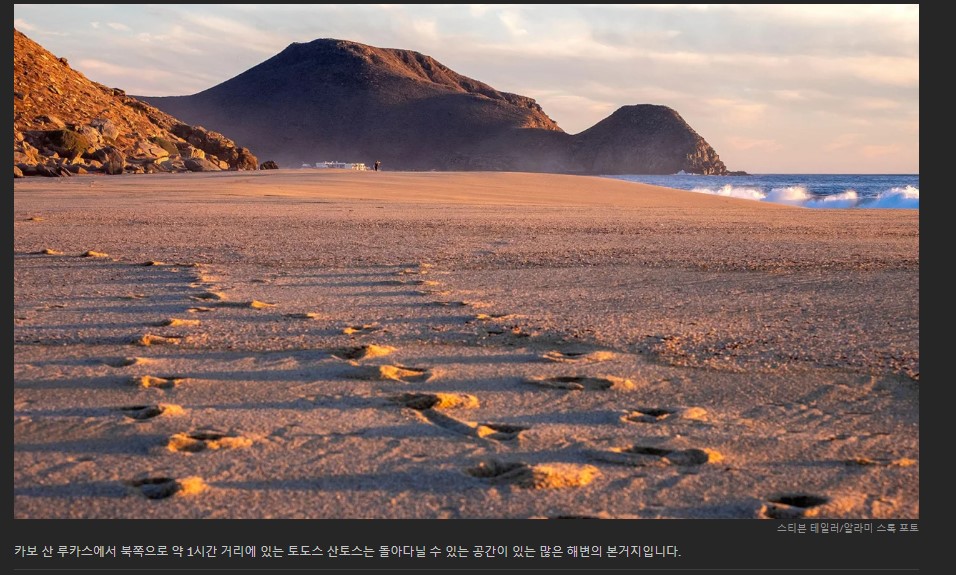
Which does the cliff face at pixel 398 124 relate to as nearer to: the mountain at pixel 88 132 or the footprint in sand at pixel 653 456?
the mountain at pixel 88 132

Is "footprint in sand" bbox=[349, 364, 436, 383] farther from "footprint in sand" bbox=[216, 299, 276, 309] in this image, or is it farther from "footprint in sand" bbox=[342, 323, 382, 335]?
"footprint in sand" bbox=[216, 299, 276, 309]

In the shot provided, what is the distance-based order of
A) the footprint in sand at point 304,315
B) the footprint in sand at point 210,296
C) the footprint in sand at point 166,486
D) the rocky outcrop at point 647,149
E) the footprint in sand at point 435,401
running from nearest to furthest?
the footprint in sand at point 166,486 < the footprint in sand at point 435,401 < the footprint in sand at point 304,315 < the footprint in sand at point 210,296 < the rocky outcrop at point 647,149

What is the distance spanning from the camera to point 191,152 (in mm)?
40719

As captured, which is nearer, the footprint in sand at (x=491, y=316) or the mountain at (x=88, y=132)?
the footprint in sand at (x=491, y=316)

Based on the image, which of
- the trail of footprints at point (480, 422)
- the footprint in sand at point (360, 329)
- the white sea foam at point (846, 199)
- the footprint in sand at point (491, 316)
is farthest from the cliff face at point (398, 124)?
the trail of footprints at point (480, 422)

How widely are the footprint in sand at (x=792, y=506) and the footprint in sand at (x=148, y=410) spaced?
84.6 inches

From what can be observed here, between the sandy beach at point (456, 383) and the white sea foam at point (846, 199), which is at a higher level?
the white sea foam at point (846, 199)

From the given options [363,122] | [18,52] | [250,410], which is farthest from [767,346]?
[363,122]

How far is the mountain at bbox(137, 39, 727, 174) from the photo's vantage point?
146 m

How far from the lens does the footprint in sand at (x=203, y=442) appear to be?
3088 mm

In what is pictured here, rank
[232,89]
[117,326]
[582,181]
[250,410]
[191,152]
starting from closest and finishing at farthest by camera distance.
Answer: [250,410]
[117,326]
[582,181]
[191,152]
[232,89]
